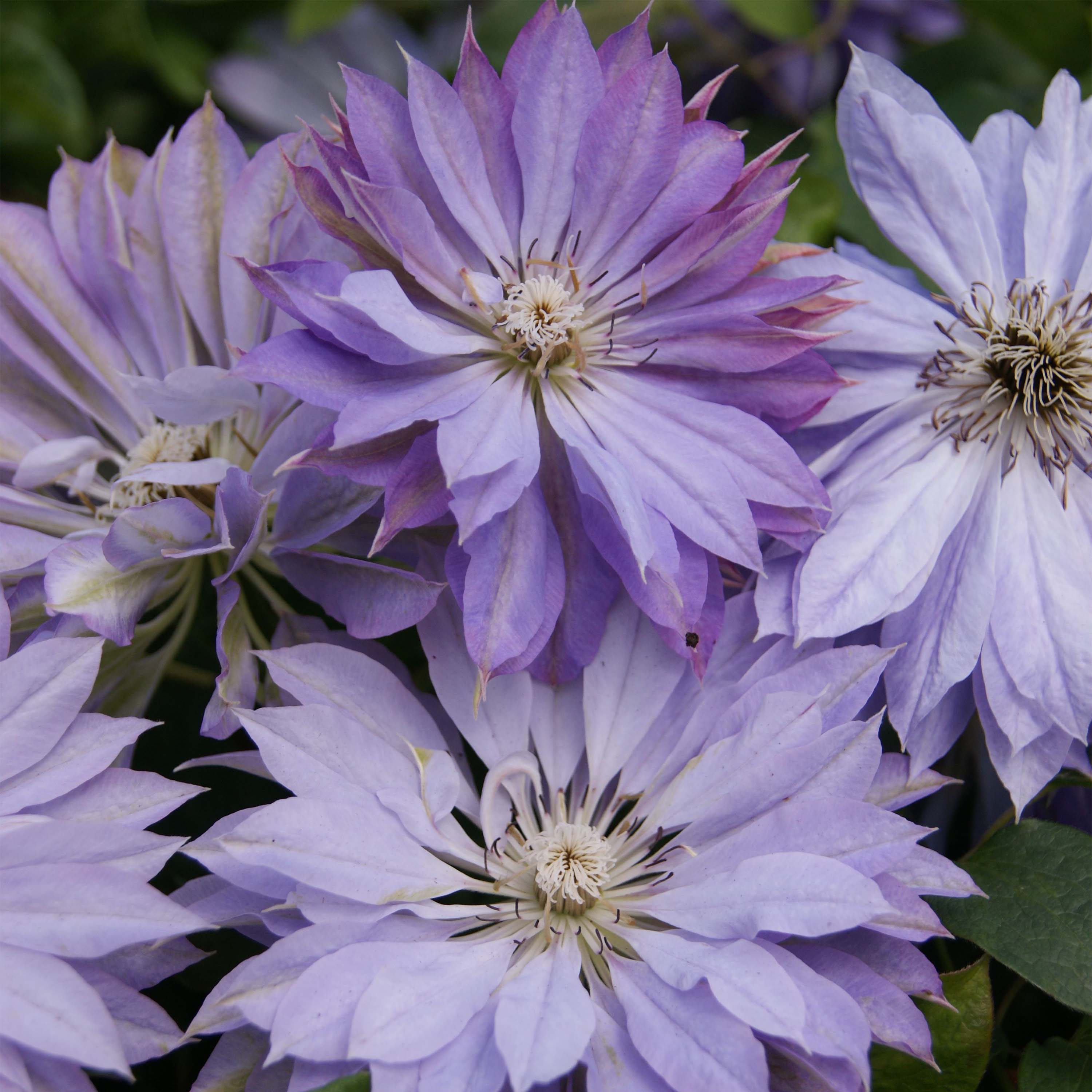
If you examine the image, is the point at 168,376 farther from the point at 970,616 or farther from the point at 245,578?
the point at 970,616

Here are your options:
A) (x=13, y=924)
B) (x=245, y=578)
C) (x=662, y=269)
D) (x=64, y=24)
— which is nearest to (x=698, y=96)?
(x=662, y=269)

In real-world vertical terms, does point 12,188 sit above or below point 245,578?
above

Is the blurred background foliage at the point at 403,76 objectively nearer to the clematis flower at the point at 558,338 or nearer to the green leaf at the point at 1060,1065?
the green leaf at the point at 1060,1065

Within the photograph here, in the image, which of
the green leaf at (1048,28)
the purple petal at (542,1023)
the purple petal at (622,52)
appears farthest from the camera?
the green leaf at (1048,28)

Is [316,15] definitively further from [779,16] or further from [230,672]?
[230,672]

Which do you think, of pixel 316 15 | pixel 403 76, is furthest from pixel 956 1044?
pixel 403 76

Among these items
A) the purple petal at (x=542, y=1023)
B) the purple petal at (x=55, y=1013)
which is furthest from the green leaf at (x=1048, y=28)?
the purple petal at (x=55, y=1013)
